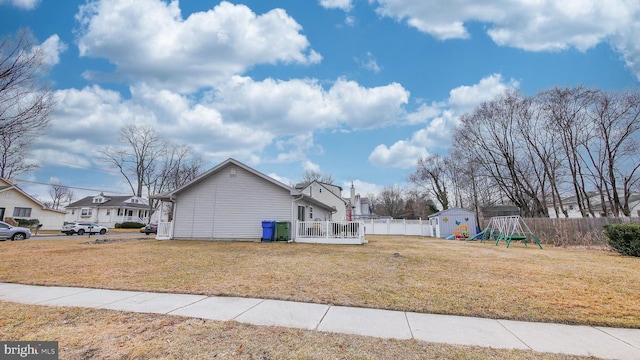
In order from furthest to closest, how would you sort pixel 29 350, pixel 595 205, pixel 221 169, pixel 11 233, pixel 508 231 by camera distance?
1. pixel 595 205
2. pixel 11 233
3. pixel 221 169
4. pixel 508 231
5. pixel 29 350

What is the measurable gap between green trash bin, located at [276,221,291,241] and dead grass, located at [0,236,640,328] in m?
6.33

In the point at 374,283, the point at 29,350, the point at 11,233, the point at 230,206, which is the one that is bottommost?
the point at 29,350

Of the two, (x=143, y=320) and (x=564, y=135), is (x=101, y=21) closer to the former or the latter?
(x=143, y=320)

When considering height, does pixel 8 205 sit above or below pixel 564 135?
below

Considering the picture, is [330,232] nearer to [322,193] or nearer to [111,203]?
[322,193]

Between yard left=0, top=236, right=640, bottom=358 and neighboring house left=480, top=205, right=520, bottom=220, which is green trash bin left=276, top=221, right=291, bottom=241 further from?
neighboring house left=480, top=205, right=520, bottom=220

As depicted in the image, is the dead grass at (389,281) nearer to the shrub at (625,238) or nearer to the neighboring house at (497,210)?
the shrub at (625,238)

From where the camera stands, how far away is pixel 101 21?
11.8 meters

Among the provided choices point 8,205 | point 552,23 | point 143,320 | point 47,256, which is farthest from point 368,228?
point 8,205

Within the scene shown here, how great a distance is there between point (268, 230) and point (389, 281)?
34.5 ft

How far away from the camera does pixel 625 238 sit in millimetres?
12359

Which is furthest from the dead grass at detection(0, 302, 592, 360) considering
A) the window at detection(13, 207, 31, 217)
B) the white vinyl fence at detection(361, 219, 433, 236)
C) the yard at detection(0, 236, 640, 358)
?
the window at detection(13, 207, 31, 217)

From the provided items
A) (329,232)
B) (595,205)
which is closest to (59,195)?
(329,232)

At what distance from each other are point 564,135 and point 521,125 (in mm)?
3252
